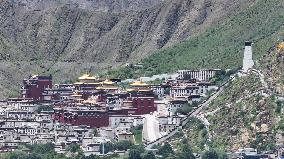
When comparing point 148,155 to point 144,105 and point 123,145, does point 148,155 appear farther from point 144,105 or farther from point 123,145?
point 144,105

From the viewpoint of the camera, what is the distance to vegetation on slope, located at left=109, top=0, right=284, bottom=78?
141125 mm

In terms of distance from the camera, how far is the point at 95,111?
127 m

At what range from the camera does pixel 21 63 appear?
7377 inches

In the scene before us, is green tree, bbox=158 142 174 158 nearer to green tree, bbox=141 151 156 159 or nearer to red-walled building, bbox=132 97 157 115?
green tree, bbox=141 151 156 159

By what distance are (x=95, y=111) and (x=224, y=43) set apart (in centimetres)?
3001

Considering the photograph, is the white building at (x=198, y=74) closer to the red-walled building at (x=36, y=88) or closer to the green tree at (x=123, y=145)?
the red-walled building at (x=36, y=88)

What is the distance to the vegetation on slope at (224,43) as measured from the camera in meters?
141

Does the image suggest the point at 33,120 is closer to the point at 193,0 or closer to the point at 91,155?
the point at 91,155

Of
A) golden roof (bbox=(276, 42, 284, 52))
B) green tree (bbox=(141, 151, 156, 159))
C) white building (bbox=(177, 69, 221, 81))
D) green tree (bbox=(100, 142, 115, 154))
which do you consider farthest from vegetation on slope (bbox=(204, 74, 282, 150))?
white building (bbox=(177, 69, 221, 81))

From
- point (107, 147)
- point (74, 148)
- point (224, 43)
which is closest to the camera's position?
point (107, 147)

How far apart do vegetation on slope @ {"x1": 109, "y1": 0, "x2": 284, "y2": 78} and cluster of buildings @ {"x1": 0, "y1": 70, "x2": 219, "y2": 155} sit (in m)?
6.25

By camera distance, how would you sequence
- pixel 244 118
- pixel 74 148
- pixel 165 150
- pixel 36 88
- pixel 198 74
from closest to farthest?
pixel 244 118 → pixel 165 150 → pixel 74 148 → pixel 198 74 → pixel 36 88

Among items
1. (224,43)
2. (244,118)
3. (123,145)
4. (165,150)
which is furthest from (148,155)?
(224,43)

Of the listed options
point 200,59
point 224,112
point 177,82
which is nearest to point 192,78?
point 177,82
